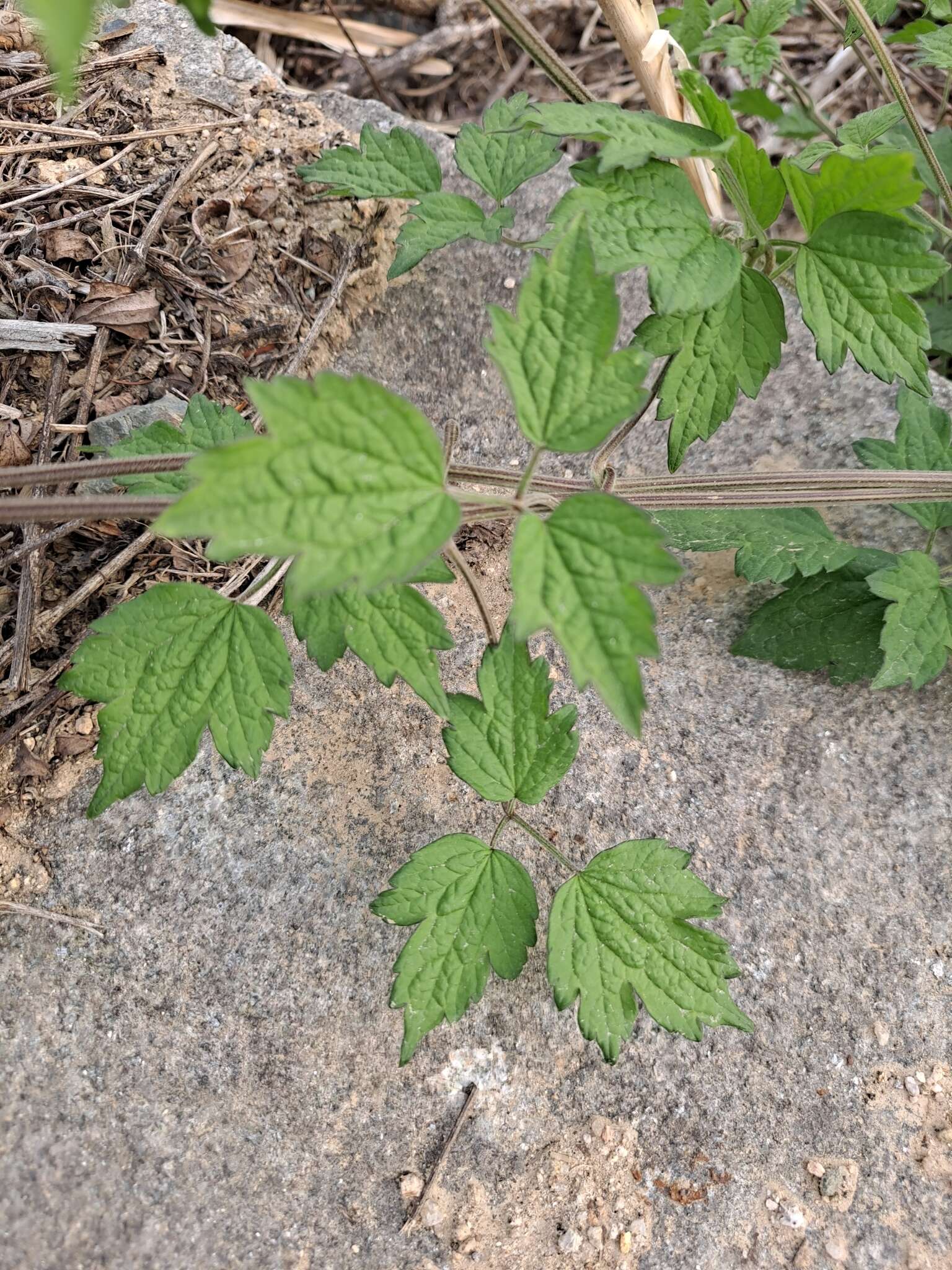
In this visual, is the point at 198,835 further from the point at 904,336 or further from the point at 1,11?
the point at 1,11

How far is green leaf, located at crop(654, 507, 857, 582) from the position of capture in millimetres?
1779

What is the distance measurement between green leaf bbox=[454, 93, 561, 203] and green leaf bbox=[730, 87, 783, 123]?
960mm

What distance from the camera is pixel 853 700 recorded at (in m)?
1.85

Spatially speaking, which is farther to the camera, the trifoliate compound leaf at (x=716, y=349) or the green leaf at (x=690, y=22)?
the green leaf at (x=690, y=22)

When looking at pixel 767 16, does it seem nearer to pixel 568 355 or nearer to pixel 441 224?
pixel 441 224

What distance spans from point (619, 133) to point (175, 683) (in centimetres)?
105

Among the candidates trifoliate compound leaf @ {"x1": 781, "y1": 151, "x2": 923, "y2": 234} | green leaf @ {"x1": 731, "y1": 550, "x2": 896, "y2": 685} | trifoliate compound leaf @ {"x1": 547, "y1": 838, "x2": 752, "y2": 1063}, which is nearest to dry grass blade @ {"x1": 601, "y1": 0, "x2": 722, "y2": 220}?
trifoliate compound leaf @ {"x1": 781, "y1": 151, "x2": 923, "y2": 234}

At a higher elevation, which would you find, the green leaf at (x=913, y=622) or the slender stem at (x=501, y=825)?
the green leaf at (x=913, y=622)

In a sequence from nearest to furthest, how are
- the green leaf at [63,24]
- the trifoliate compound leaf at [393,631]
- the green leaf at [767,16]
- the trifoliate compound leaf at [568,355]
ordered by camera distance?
the green leaf at [63,24] → the trifoliate compound leaf at [568,355] → the trifoliate compound leaf at [393,631] → the green leaf at [767,16]

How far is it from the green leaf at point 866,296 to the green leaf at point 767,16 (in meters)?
0.87

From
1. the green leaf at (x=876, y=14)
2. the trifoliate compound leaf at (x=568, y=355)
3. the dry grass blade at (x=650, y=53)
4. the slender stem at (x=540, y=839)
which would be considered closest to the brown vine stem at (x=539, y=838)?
the slender stem at (x=540, y=839)

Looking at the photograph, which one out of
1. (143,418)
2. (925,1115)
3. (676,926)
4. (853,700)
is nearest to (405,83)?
(143,418)

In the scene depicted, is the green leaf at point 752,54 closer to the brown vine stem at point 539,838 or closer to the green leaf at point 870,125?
the green leaf at point 870,125

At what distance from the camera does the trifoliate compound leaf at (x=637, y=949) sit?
1.42 meters
